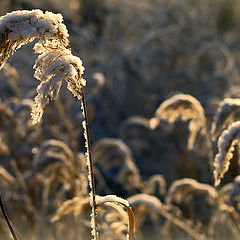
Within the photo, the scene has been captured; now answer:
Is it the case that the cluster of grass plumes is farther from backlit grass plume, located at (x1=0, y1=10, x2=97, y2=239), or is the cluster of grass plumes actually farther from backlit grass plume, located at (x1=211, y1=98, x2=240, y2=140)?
backlit grass plume, located at (x1=211, y1=98, x2=240, y2=140)

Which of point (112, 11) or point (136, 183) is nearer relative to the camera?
point (136, 183)

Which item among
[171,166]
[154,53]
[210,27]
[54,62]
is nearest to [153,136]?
[171,166]

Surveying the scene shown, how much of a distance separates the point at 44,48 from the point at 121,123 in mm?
4811

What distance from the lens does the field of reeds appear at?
1.35 m

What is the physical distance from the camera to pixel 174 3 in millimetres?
8016

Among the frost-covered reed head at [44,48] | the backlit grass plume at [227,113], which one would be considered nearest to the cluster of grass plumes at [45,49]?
the frost-covered reed head at [44,48]

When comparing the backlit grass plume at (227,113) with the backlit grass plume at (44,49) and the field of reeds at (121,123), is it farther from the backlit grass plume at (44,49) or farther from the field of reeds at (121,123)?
the backlit grass plume at (44,49)

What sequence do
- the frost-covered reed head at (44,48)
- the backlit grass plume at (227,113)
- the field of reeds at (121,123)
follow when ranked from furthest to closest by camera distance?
the backlit grass plume at (227,113)
the field of reeds at (121,123)
the frost-covered reed head at (44,48)

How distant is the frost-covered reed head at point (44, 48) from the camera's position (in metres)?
1.08

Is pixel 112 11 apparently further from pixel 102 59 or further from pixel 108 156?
pixel 108 156

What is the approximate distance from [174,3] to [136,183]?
5.34 meters

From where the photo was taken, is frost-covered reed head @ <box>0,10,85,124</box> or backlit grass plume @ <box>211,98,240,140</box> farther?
backlit grass plume @ <box>211,98,240,140</box>

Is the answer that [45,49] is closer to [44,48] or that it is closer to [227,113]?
[44,48]

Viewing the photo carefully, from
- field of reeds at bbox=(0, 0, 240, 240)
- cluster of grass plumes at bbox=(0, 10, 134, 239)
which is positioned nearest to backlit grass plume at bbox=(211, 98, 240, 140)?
field of reeds at bbox=(0, 0, 240, 240)
